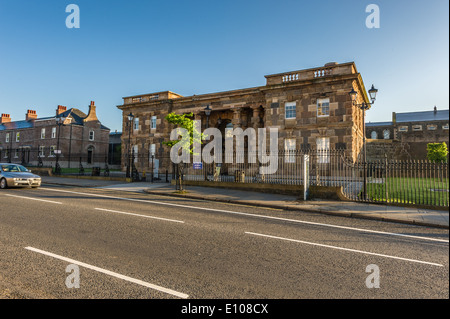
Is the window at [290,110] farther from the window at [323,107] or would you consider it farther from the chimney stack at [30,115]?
the chimney stack at [30,115]

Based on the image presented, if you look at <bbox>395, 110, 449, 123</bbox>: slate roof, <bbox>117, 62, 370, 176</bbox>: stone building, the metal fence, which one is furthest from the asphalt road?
<bbox>395, 110, 449, 123</bbox>: slate roof

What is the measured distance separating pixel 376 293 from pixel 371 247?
243cm

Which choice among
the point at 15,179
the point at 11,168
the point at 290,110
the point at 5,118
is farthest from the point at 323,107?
the point at 5,118

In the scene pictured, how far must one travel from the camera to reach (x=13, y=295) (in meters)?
3.14

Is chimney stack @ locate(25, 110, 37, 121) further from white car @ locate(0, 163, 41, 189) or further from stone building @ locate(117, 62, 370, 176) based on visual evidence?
white car @ locate(0, 163, 41, 189)

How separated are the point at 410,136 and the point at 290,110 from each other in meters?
31.1

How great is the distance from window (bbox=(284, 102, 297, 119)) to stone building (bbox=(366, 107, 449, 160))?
21025 millimetres

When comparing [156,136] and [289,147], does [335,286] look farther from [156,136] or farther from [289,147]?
[156,136]

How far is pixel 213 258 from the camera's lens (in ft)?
14.8

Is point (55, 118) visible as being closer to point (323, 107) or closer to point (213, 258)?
point (323, 107)

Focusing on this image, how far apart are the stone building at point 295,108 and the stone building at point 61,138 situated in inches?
860

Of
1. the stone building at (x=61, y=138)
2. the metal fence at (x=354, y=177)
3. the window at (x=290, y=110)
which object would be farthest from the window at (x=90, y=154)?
the window at (x=290, y=110)

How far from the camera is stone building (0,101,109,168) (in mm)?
43156

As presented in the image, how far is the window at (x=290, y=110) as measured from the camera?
22.8m
